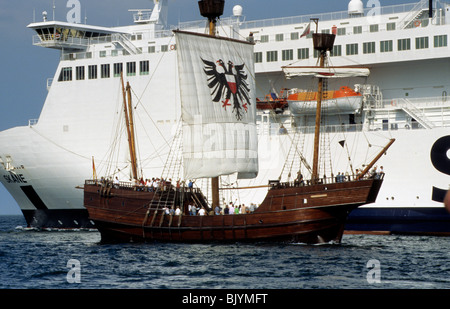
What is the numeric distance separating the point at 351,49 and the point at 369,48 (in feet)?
3.67

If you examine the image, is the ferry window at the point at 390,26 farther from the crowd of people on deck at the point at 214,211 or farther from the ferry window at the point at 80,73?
the ferry window at the point at 80,73

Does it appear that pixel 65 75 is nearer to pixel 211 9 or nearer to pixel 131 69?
pixel 131 69

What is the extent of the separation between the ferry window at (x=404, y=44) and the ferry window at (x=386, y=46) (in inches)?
17.6

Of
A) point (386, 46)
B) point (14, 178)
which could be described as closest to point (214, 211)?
point (386, 46)

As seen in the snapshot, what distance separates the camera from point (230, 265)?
28516mm

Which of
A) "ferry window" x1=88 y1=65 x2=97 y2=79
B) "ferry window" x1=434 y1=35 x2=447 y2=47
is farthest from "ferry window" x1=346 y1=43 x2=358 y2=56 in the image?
"ferry window" x1=88 y1=65 x2=97 y2=79

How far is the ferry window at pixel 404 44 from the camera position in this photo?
1705 inches

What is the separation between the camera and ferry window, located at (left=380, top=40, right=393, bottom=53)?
43781mm

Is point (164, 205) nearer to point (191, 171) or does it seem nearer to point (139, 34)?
point (191, 171)

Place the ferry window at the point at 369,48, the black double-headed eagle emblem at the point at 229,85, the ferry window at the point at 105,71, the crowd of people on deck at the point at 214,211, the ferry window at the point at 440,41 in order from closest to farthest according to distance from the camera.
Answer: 1. the crowd of people on deck at the point at 214,211
2. the black double-headed eagle emblem at the point at 229,85
3. the ferry window at the point at 440,41
4. the ferry window at the point at 369,48
5. the ferry window at the point at 105,71

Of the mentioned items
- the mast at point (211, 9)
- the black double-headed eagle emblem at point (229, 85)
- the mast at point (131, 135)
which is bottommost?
the mast at point (131, 135)

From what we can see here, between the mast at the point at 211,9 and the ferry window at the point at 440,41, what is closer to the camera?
the mast at the point at 211,9

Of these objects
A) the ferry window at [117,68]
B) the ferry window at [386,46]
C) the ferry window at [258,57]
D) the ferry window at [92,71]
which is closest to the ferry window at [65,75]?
the ferry window at [92,71]
